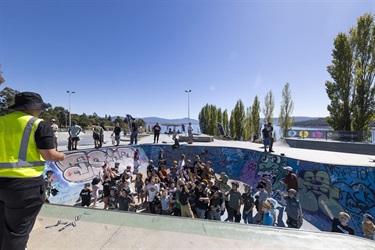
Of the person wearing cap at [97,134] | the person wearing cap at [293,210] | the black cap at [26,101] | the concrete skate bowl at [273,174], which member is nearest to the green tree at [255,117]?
the concrete skate bowl at [273,174]

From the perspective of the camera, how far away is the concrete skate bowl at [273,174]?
7.08 meters

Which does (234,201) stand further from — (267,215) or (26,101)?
(26,101)

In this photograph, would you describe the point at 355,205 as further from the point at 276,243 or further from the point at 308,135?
the point at 308,135

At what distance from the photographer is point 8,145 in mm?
1517

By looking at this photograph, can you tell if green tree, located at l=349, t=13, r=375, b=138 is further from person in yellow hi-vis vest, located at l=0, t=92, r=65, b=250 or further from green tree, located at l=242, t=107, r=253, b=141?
person in yellow hi-vis vest, located at l=0, t=92, r=65, b=250

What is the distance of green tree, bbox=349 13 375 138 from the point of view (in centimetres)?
1680

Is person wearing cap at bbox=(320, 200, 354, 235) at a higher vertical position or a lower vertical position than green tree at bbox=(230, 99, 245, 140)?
lower

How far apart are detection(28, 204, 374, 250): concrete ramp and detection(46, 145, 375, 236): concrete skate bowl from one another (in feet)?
20.8

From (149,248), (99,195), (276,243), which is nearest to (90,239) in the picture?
(149,248)

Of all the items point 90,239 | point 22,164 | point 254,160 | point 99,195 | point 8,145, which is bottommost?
point 99,195

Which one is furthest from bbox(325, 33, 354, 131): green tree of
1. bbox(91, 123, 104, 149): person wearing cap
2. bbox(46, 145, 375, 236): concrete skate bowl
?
bbox(91, 123, 104, 149): person wearing cap

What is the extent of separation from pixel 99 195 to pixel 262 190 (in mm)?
8406

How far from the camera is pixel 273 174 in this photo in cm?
1076

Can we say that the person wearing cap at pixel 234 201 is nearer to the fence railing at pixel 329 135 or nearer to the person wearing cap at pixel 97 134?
the person wearing cap at pixel 97 134
